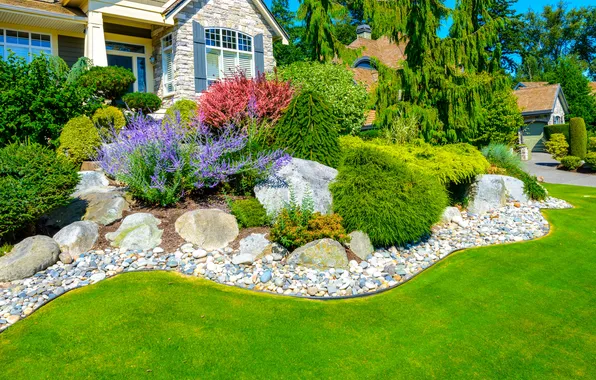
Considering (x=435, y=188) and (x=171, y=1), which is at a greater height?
(x=171, y=1)

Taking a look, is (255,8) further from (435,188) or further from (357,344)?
(357,344)

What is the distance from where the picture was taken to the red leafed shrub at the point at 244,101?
8305mm

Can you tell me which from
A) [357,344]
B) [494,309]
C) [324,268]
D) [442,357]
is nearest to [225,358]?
[357,344]

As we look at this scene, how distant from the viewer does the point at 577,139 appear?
2405 centimetres

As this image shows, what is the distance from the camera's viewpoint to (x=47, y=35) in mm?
14148

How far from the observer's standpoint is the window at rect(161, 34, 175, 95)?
14.7 m

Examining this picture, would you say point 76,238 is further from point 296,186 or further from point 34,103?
point 34,103

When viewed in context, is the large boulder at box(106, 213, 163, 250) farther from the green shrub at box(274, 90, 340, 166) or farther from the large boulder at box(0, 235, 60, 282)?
the green shrub at box(274, 90, 340, 166)

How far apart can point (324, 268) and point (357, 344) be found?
1773 millimetres

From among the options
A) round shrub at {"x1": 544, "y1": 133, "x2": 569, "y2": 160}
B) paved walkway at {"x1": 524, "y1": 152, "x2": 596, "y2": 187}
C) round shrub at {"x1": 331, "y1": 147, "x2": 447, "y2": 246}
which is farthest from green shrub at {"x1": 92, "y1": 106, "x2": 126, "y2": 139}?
round shrub at {"x1": 544, "y1": 133, "x2": 569, "y2": 160}

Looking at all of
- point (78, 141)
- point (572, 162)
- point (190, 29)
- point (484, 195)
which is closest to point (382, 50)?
point (572, 162)

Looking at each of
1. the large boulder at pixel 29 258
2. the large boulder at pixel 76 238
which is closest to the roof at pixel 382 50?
the large boulder at pixel 76 238

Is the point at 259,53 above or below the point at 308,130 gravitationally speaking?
above

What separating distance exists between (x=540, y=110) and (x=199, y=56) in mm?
26513
